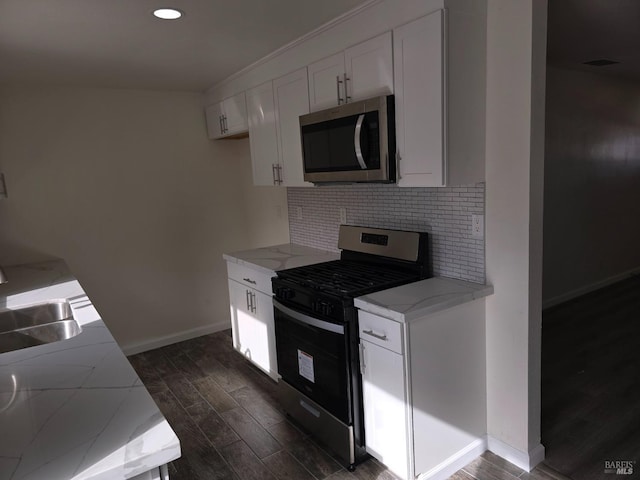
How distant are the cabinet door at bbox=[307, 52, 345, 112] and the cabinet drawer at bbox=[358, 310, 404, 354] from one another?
1180 mm

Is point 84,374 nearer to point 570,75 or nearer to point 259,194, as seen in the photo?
point 259,194

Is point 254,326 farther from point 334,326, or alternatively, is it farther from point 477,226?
point 477,226

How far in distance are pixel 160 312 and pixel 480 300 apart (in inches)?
116

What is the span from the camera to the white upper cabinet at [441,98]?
76.4 inches

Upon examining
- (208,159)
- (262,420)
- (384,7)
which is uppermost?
(384,7)

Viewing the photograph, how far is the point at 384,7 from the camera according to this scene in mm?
2127

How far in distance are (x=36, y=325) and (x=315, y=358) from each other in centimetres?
145

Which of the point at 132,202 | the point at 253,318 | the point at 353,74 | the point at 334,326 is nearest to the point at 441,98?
the point at 353,74

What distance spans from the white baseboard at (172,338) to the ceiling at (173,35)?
2187 millimetres

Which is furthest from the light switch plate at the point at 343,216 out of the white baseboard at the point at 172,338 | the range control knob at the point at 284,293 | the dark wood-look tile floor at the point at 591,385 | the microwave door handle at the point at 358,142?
the white baseboard at the point at 172,338

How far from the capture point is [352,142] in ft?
7.63

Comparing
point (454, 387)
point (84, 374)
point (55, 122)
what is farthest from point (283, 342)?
point (55, 122)

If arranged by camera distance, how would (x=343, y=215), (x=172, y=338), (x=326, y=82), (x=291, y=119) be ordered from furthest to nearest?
(x=172, y=338) → (x=343, y=215) → (x=291, y=119) → (x=326, y=82)

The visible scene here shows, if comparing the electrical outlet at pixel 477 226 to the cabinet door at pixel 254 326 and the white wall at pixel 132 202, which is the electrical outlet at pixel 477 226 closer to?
the cabinet door at pixel 254 326
